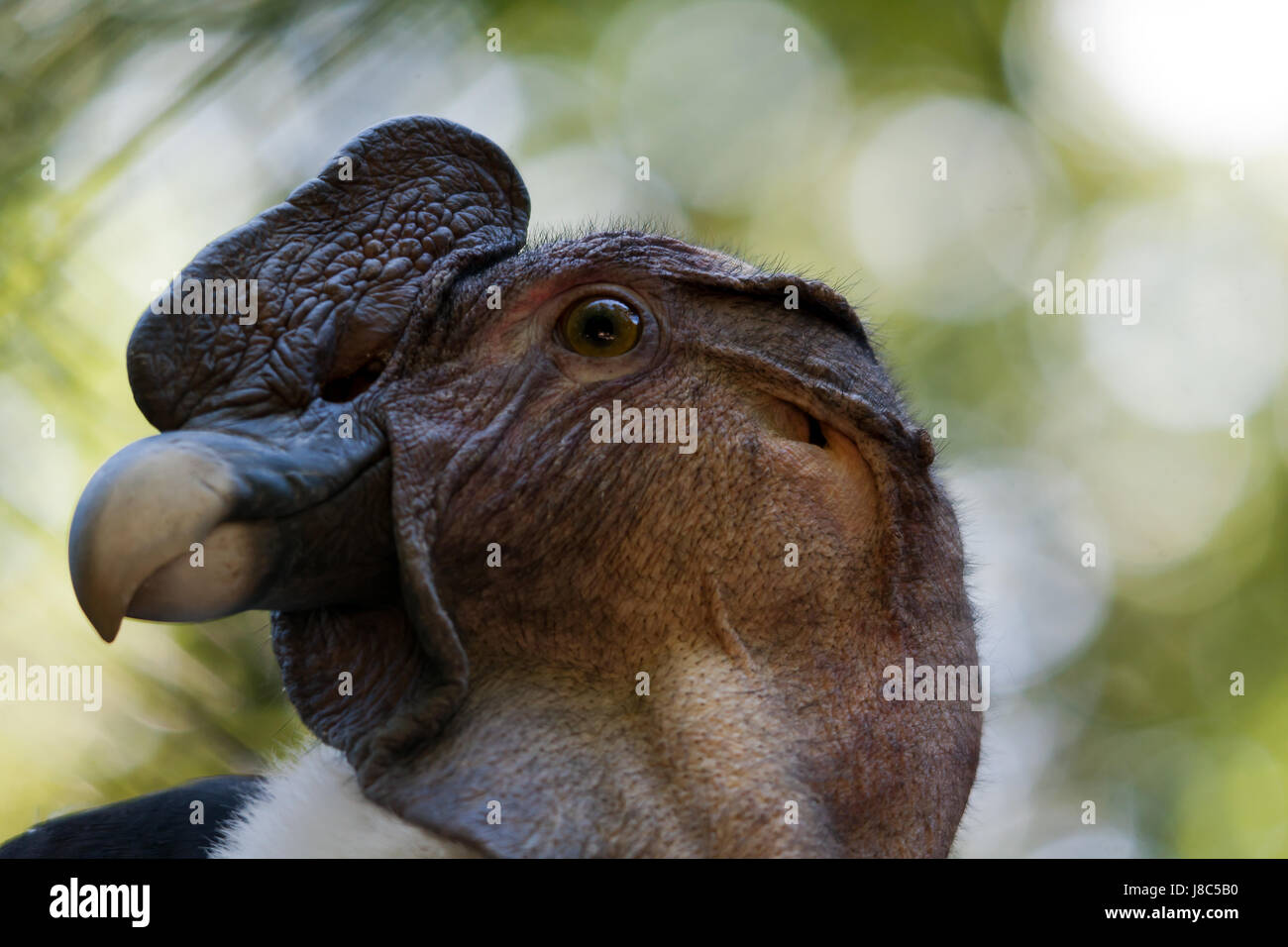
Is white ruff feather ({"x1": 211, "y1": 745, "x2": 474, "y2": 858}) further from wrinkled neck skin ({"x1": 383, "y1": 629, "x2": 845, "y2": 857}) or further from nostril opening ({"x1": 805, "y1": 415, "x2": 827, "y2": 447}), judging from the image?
nostril opening ({"x1": 805, "y1": 415, "x2": 827, "y2": 447})

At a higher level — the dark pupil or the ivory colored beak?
the dark pupil

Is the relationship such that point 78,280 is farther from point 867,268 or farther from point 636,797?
point 867,268

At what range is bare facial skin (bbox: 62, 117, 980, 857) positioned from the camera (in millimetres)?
2904

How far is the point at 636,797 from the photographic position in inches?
114

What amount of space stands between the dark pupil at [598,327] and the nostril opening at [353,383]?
530mm

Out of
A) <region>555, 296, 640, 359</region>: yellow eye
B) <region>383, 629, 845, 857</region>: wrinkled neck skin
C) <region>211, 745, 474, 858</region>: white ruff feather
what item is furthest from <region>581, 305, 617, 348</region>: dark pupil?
<region>211, 745, 474, 858</region>: white ruff feather

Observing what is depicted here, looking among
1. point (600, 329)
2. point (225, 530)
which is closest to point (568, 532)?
point (600, 329)

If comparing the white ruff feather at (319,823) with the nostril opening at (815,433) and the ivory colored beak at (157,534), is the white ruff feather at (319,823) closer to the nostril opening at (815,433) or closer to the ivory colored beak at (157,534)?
the ivory colored beak at (157,534)

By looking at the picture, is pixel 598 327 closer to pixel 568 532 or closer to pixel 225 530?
pixel 568 532

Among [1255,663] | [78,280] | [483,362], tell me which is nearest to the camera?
[483,362]

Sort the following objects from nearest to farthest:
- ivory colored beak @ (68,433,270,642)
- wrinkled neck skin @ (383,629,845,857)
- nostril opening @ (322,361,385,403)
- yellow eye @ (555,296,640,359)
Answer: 1. ivory colored beak @ (68,433,270,642)
2. wrinkled neck skin @ (383,629,845,857)
3. nostril opening @ (322,361,385,403)
4. yellow eye @ (555,296,640,359)

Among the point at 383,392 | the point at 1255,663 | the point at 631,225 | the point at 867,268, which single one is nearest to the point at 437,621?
the point at 383,392
